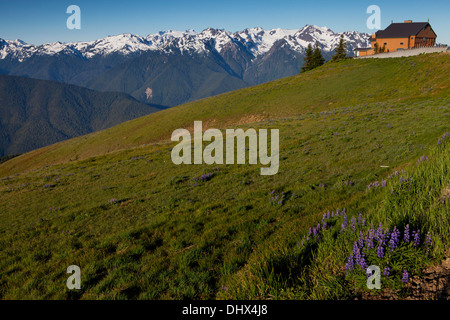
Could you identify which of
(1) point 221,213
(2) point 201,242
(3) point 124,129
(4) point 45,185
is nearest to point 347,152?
(1) point 221,213

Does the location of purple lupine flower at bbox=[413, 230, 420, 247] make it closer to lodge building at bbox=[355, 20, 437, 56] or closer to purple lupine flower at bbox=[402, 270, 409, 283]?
purple lupine flower at bbox=[402, 270, 409, 283]

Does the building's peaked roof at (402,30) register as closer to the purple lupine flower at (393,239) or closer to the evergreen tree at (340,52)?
the evergreen tree at (340,52)

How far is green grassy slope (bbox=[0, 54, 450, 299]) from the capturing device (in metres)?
4.34

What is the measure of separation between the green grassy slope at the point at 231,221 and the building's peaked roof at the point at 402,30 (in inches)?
3883

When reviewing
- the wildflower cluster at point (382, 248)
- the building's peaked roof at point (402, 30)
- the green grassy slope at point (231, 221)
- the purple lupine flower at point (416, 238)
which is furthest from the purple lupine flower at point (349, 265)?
the building's peaked roof at point (402, 30)

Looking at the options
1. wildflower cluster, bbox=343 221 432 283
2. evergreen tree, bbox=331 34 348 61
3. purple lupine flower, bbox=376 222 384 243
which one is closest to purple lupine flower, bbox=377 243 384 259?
wildflower cluster, bbox=343 221 432 283

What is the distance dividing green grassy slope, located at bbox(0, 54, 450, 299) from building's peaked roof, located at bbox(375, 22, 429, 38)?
324ft

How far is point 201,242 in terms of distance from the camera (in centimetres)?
738

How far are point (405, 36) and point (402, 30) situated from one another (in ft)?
13.8

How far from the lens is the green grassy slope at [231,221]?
14.2 ft

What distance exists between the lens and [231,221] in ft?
29.5

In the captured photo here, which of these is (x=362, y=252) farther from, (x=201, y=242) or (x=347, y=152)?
(x=347, y=152)

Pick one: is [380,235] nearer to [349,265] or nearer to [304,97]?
[349,265]
